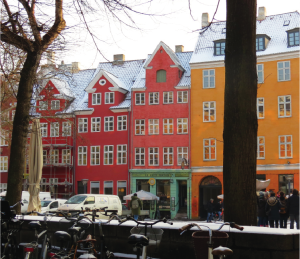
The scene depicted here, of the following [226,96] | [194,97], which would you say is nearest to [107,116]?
[194,97]

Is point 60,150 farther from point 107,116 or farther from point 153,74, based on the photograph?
point 153,74

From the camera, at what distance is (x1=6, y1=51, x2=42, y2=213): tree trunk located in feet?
43.6

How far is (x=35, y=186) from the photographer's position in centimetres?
1479

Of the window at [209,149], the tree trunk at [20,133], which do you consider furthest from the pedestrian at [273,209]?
the window at [209,149]

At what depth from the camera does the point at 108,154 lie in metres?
46.0

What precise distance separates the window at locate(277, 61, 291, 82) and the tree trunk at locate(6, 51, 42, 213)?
97.7ft

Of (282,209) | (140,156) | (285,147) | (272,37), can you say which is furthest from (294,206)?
(140,156)

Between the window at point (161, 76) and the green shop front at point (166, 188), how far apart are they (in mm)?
8242

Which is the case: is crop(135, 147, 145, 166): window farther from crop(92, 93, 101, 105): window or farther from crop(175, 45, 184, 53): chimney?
crop(175, 45, 184, 53): chimney

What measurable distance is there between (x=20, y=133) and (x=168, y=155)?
3018 cm

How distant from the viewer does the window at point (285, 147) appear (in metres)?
39.0

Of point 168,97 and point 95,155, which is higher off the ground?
point 168,97

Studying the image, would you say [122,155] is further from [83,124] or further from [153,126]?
[83,124]

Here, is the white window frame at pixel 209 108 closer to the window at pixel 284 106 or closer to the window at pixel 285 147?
the window at pixel 284 106
